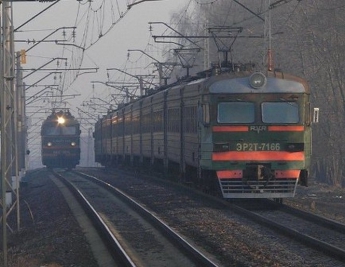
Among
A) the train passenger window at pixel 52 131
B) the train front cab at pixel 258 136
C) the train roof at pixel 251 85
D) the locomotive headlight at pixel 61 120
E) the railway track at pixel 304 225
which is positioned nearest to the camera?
the railway track at pixel 304 225

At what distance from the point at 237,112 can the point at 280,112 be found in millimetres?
1014

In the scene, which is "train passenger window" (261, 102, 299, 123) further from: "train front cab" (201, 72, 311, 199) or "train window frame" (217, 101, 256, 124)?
"train window frame" (217, 101, 256, 124)

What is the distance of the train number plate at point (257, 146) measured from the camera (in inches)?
797

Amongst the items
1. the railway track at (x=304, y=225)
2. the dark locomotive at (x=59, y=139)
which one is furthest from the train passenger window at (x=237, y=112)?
the dark locomotive at (x=59, y=139)

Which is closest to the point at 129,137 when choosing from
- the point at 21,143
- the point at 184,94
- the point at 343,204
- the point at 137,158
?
the point at 137,158

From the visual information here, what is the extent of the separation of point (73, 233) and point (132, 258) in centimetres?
385

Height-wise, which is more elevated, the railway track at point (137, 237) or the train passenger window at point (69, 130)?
the train passenger window at point (69, 130)

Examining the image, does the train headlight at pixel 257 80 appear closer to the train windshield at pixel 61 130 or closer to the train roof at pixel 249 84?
the train roof at pixel 249 84

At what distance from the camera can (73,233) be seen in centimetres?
1730

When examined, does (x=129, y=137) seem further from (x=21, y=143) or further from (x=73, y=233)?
(x=73, y=233)

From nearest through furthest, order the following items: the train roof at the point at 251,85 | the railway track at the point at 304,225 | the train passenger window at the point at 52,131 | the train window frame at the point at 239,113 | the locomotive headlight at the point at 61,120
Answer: the railway track at the point at 304,225 → the train window frame at the point at 239,113 → the train roof at the point at 251,85 → the train passenger window at the point at 52,131 → the locomotive headlight at the point at 61,120

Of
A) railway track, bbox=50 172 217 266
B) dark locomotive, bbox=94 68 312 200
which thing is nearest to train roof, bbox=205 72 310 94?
dark locomotive, bbox=94 68 312 200

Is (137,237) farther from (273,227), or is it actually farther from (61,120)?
(61,120)

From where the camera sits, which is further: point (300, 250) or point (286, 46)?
point (286, 46)
